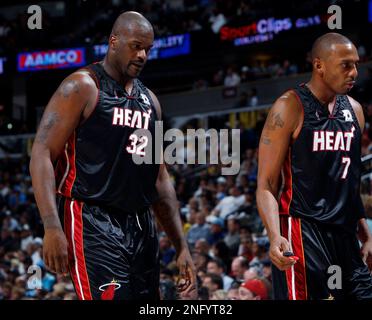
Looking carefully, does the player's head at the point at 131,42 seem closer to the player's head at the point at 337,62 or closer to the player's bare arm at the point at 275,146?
the player's bare arm at the point at 275,146

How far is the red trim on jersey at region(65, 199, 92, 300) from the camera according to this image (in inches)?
160

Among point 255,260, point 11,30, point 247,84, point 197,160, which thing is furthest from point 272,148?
point 11,30

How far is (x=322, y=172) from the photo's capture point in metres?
4.39

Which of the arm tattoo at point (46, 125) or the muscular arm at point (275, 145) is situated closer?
the arm tattoo at point (46, 125)

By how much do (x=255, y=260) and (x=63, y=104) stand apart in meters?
4.95

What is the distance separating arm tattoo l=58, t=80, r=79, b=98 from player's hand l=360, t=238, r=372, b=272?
1791mm

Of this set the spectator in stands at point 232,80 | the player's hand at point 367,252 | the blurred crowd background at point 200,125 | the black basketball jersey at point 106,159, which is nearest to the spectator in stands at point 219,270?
the blurred crowd background at point 200,125

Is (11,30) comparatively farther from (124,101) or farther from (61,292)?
(124,101)

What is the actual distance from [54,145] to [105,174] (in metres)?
0.29

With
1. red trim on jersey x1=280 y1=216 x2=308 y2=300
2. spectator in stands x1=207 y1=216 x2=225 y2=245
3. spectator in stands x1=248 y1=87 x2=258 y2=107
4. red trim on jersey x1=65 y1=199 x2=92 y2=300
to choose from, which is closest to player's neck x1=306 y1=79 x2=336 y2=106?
red trim on jersey x1=280 y1=216 x2=308 y2=300

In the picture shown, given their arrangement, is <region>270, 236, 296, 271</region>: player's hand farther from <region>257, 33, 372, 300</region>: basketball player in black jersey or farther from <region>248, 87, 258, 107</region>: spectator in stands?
<region>248, 87, 258, 107</region>: spectator in stands

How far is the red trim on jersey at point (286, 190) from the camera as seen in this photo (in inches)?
175

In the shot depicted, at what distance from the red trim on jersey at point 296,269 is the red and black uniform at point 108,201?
706 millimetres

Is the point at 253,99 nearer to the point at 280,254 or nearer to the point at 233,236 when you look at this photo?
the point at 233,236
